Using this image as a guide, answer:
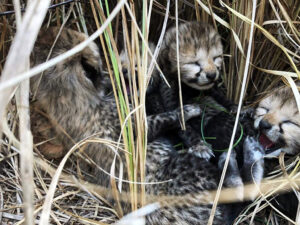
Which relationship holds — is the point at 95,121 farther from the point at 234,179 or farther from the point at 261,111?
the point at 261,111

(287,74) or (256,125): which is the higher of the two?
(287,74)

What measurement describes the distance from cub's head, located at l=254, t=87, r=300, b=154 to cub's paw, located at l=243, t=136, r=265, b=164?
3.2 inches

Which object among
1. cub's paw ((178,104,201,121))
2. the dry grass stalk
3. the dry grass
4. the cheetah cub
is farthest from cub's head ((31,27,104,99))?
the dry grass stalk

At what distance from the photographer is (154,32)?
10.6 feet

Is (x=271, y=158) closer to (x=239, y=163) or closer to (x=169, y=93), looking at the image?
(x=239, y=163)

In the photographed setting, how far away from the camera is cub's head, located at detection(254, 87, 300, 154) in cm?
240

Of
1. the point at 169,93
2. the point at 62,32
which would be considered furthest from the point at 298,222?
the point at 62,32

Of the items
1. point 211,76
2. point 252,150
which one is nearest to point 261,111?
point 252,150

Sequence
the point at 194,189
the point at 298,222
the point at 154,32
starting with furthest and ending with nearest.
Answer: the point at 154,32, the point at 194,189, the point at 298,222

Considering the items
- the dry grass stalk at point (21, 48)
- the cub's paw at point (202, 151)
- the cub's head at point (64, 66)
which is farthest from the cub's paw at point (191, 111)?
the dry grass stalk at point (21, 48)

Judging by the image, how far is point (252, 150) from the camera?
2498 millimetres

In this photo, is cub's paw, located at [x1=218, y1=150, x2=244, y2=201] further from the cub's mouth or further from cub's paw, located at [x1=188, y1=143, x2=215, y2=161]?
the cub's mouth

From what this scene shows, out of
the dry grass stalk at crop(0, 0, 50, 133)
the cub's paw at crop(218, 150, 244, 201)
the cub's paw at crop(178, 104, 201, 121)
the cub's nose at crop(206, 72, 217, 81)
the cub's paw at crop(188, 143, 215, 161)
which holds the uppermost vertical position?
the dry grass stalk at crop(0, 0, 50, 133)

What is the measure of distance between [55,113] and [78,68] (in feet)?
1.08
